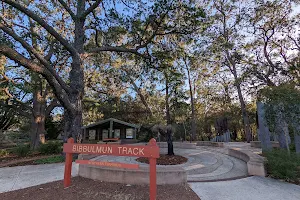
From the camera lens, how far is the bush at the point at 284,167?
4.87m

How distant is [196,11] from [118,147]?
26.2ft

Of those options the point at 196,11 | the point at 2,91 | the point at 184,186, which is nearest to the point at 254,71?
the point at 196,11

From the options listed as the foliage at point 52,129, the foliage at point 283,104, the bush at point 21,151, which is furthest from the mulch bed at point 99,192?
the foliage at point 52,129

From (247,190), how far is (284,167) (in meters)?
1.72

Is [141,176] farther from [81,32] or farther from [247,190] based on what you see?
[81,32]

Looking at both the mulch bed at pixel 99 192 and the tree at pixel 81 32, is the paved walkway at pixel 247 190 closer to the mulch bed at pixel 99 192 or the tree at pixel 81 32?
the mulch bed at pixel 99 192

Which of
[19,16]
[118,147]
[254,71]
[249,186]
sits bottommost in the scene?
[249,186]

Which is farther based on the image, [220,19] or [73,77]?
[220,19]

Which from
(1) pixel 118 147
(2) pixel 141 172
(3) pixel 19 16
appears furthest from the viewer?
(3) pixel 19 16

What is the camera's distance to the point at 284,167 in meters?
5.03

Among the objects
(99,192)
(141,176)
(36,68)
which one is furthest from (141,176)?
(36,68)

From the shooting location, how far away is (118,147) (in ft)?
13.1

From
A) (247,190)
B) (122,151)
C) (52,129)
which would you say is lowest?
(247,190)

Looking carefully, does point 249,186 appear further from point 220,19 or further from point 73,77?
point 220,19
